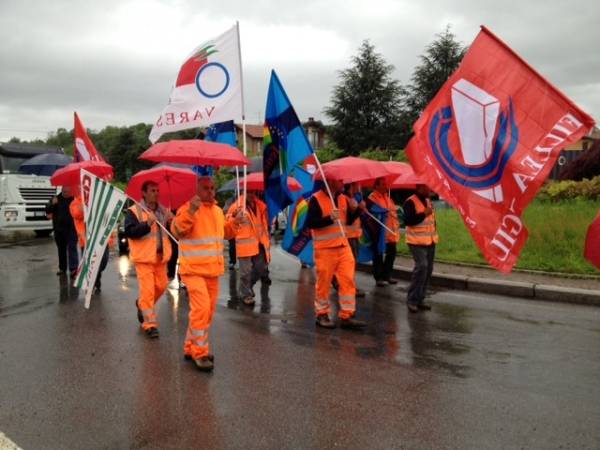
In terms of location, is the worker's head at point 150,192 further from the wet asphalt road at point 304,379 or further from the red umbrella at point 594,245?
the red umbrella at point 594,245

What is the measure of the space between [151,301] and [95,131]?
2842 inches

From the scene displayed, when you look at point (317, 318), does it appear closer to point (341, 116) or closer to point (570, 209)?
point (570, 209)

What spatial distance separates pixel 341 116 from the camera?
4466cm

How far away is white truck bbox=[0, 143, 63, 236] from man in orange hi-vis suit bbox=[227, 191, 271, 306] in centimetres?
1145

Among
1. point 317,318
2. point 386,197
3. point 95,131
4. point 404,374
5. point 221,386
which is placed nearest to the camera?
point 221,386

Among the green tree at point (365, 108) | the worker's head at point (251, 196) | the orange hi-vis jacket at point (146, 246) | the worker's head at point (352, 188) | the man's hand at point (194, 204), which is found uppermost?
the green tree at point (365, 108)

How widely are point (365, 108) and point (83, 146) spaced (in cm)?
3805

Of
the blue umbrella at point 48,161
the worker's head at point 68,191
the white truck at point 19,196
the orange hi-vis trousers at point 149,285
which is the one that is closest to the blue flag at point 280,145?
the orange hi-vis trousers at point 149,285

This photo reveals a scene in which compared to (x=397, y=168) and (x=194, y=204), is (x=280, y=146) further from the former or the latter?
(x=397, y=168)

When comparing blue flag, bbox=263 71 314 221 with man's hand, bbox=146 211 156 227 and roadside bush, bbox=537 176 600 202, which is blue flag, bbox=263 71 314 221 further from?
roadside bush, bbox=537 176 600 202

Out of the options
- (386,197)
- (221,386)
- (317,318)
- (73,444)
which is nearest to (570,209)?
(386,197)

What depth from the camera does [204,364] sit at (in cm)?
506

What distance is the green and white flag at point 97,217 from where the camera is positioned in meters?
5.74

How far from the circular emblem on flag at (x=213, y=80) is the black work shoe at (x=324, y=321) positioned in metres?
2.77
